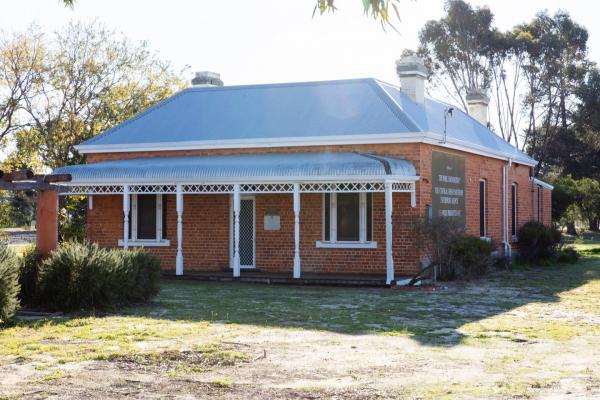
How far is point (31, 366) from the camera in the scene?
9219 millimetres

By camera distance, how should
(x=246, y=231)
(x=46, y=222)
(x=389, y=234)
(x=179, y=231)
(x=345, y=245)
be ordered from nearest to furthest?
1. (x=46, y=222)
2. (x=389, y=234)
3. (x=345, y=245)
4. (x=179, y=231)
5. (x=246, y=231)

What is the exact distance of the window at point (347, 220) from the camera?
2094cm

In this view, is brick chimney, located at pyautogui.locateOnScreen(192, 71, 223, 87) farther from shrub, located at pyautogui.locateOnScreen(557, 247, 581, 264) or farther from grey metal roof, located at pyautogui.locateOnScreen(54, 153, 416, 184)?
shrub, located at pyautogui.locateOnScreen(557, 247, 581, 264)

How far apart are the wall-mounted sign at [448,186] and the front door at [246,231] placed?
Answer: 4542 mm

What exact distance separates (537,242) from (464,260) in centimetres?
802

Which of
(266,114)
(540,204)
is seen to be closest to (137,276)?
(266,114)

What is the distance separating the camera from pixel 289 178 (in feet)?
64.4

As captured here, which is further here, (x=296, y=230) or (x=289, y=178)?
(x=296, y=230)

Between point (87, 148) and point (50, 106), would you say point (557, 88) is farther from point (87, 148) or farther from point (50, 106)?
point (87, 148)

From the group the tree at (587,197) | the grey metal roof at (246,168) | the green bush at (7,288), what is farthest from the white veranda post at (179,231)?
the tree at (587,197)

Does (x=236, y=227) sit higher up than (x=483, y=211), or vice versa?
Answer: (x=483, y=211)

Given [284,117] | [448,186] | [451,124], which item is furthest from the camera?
[451,124]

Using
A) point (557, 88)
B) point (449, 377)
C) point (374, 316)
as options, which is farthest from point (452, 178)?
point (557, 88)

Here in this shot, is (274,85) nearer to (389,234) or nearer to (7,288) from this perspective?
(389,234)
